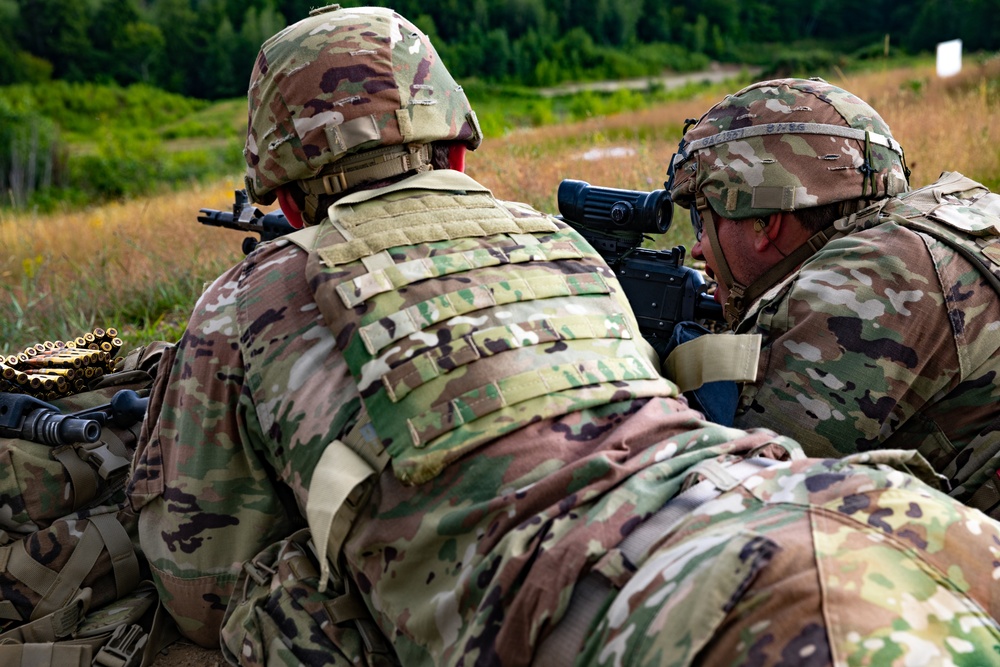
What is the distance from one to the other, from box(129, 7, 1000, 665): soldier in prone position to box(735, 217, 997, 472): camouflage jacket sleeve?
0.59 meters

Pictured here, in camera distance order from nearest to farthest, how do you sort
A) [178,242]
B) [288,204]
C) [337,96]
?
[337,96], [288,204], [178,242]

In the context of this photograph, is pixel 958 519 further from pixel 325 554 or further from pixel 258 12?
pixel 258 12

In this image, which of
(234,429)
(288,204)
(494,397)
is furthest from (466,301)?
(288,204)

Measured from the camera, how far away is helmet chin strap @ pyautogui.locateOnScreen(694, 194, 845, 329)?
3.01 meters

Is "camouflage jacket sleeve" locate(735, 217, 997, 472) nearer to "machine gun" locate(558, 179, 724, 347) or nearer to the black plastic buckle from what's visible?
"machine gun" locate(558, 179, 724, 347)

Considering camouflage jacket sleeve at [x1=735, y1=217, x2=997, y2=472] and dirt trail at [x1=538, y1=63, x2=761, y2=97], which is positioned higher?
camouflage jacket sleeve at [x1=735, y1=217, x2=997, y2=472]

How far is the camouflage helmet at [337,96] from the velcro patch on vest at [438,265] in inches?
20.6

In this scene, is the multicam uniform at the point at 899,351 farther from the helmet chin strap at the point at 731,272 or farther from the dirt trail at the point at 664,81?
the dirt trail at the point at 664,81

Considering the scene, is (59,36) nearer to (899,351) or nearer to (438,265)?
(438,265)

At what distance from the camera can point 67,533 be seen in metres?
2.69

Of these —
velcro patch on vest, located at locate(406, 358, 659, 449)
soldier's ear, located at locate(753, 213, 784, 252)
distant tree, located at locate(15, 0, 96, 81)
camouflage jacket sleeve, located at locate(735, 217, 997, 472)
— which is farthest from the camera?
distant tree, located at locate(15, 0, 96, 81)

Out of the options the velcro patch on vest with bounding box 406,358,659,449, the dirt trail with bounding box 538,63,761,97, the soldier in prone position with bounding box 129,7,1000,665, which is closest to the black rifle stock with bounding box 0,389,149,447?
the soldier in prone position with bounding box 129,7,1000,665

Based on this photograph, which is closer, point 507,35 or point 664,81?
point 507,35

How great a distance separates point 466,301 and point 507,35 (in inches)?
2024
